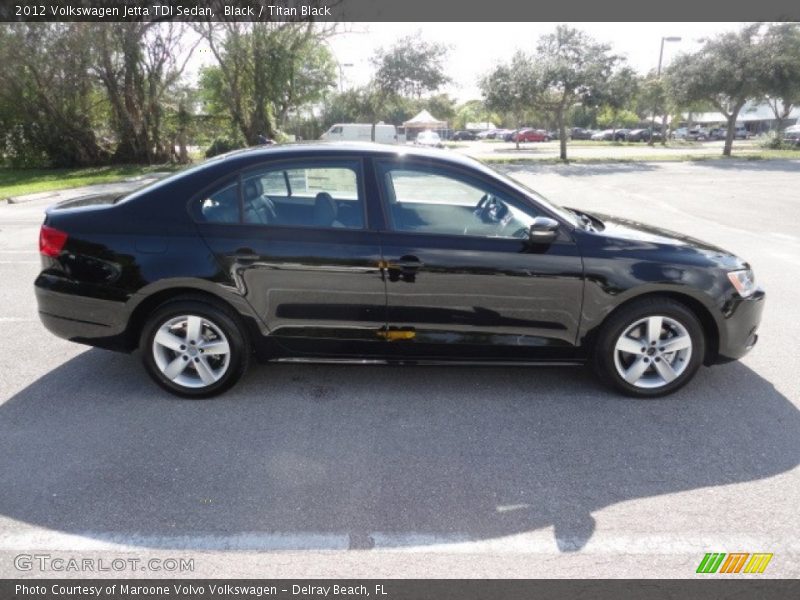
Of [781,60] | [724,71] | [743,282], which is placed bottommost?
[743,282]

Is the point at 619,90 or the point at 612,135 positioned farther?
the point at 612,135

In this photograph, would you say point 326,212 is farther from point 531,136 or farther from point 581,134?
point 581,134

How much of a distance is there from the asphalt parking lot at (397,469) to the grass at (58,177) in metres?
14.9

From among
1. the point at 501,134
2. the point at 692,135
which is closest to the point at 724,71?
the point at 692,135

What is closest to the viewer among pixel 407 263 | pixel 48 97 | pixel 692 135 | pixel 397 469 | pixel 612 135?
pixel 397 469

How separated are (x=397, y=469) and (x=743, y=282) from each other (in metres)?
2.64

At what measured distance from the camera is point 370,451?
129 inches
